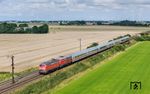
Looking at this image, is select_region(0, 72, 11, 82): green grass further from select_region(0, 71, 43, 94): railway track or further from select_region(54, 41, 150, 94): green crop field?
select_region(54, 41, 150, 94): green crop field

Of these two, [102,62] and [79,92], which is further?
[102,62]

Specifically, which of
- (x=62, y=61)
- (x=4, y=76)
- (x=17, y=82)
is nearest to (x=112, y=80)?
(x=62, y=61)

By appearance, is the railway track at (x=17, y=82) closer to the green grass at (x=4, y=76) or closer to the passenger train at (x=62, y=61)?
the passenger train at (x=62, y=61)

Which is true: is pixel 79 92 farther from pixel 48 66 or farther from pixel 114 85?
pixel 48 66

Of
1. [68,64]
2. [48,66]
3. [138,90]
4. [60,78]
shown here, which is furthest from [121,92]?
→ [68,64]

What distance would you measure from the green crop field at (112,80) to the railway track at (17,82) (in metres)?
6.54

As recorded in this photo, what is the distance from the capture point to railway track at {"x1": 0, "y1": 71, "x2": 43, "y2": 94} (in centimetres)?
5455

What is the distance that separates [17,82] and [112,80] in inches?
649

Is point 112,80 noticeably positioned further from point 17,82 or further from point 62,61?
point 17,82

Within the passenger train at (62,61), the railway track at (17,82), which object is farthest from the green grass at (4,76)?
the passenger train at (62,61)

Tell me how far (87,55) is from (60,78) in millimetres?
35669

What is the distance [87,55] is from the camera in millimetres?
100500

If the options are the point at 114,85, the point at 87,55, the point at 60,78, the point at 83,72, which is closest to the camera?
the point at 114,85

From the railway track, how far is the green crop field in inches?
258
